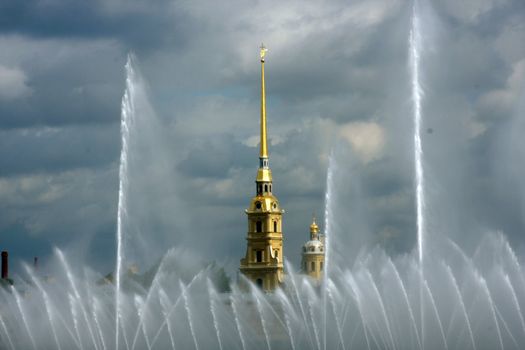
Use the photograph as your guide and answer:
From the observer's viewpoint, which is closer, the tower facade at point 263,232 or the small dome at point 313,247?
the tower facade at point 263,232

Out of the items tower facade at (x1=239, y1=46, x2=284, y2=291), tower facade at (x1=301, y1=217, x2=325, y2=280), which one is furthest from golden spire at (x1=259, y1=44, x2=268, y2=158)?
tower facade at (x1=301, y1=217, x2=325, y2=280)

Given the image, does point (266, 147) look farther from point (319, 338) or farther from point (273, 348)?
point (319, 338)

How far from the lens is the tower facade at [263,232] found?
161500 mm

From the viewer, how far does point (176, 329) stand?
95.8 metres

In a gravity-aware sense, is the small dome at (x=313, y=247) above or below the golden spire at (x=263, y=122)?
below

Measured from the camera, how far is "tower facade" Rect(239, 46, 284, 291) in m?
162

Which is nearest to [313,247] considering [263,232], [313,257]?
[313,257]

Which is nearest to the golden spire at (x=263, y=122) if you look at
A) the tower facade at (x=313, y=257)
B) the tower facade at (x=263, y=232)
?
the tower facade at (x=263, y=232)

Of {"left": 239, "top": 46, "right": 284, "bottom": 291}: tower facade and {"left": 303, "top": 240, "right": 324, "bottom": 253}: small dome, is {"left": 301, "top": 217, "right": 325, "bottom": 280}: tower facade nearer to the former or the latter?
{"left": 303, "top": 240, "right": 324, "bottom": 253}: small dome

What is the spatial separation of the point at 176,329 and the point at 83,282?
7156mm

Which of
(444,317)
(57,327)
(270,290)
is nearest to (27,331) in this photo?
(57,327)

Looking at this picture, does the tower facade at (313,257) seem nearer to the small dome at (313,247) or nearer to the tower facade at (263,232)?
the small dome at (313,247)

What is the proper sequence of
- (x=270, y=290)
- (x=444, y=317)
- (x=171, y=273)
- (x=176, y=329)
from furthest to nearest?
(x=270, y=290)
(x=171, y=273)
(x=176, y=329)
(x=444, y=317)

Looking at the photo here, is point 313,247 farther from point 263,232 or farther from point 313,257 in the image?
point 263,232
